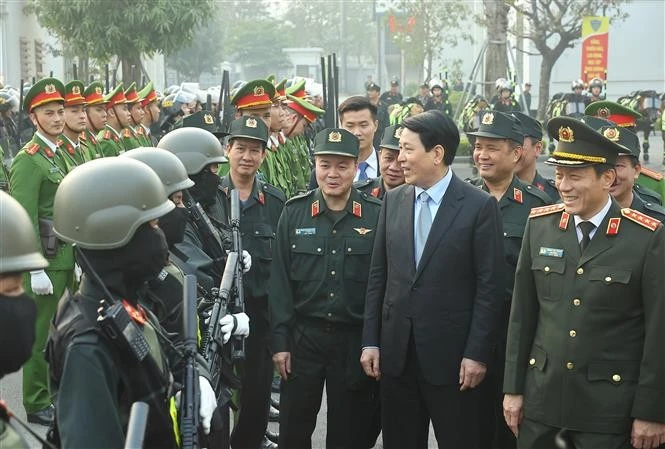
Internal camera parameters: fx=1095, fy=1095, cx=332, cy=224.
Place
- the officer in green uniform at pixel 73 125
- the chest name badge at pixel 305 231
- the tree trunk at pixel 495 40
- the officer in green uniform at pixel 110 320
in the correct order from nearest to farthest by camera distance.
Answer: the officer in green uniform at pixel 110 320 → the chest name badge at pixel 305 231 → the officer in green uniform at pixel 73 125 → the tree trunk at pixel 495 40

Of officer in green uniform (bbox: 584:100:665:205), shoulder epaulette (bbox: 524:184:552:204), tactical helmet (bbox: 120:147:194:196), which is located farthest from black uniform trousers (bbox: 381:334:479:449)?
officer in green uniform (bbox: 584:100:665:205)

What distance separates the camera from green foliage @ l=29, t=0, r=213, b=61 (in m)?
26.2

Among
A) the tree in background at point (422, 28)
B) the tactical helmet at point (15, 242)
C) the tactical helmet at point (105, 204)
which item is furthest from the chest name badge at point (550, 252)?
the tree in background at point (422, 28)

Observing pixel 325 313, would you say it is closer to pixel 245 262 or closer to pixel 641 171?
pixel 245 262

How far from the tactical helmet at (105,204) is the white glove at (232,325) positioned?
4.14 ft

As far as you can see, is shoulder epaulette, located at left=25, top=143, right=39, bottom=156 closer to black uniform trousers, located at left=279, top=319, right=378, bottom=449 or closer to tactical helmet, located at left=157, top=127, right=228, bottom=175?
tactical helmet, located at left=157, top=127, right=228, bottom=175

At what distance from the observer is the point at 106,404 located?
3.17 meters

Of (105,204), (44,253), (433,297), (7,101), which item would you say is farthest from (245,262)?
(7,101)

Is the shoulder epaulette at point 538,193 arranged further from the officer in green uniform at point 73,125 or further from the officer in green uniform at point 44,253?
the officer in green uniform at point 73,125

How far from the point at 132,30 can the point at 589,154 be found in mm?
23186

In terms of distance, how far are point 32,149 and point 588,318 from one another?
4.72 meters

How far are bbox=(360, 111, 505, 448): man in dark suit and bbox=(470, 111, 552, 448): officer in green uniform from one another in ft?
1.21

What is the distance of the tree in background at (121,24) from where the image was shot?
26.2 m

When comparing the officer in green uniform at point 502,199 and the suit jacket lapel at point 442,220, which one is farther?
the officer in green uniform at point 502,199
